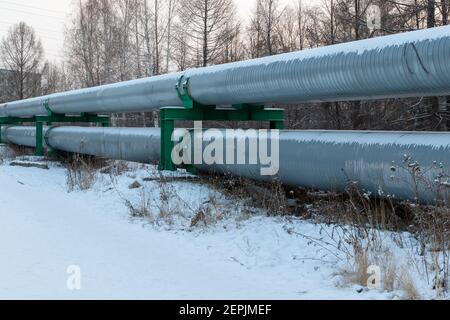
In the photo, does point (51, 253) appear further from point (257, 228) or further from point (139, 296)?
point (257, 228)

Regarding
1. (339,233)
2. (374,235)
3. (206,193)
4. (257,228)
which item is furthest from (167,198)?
(374,235)

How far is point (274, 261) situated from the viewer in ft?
14.1

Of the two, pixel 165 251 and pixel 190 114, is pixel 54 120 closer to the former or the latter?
pixel 190 114

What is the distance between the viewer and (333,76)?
18.1ft

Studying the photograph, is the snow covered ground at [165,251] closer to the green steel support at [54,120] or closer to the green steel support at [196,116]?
the green steel support at [196,116]

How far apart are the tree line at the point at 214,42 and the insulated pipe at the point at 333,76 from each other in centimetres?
650

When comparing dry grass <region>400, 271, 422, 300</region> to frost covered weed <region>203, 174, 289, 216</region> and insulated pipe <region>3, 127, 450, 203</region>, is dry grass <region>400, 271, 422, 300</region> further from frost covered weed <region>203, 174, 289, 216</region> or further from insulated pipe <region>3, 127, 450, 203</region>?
frost covered weed <region>203, 174, 289, 216</region>

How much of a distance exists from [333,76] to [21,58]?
38286 mm

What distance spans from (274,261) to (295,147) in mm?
2007

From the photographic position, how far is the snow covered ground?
11.7 ft

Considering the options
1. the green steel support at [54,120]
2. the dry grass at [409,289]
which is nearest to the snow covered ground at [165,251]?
the dry grass at [409,289]

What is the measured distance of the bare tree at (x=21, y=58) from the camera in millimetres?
39469

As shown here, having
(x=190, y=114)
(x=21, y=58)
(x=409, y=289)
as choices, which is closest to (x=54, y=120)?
(x=190, y=114)
